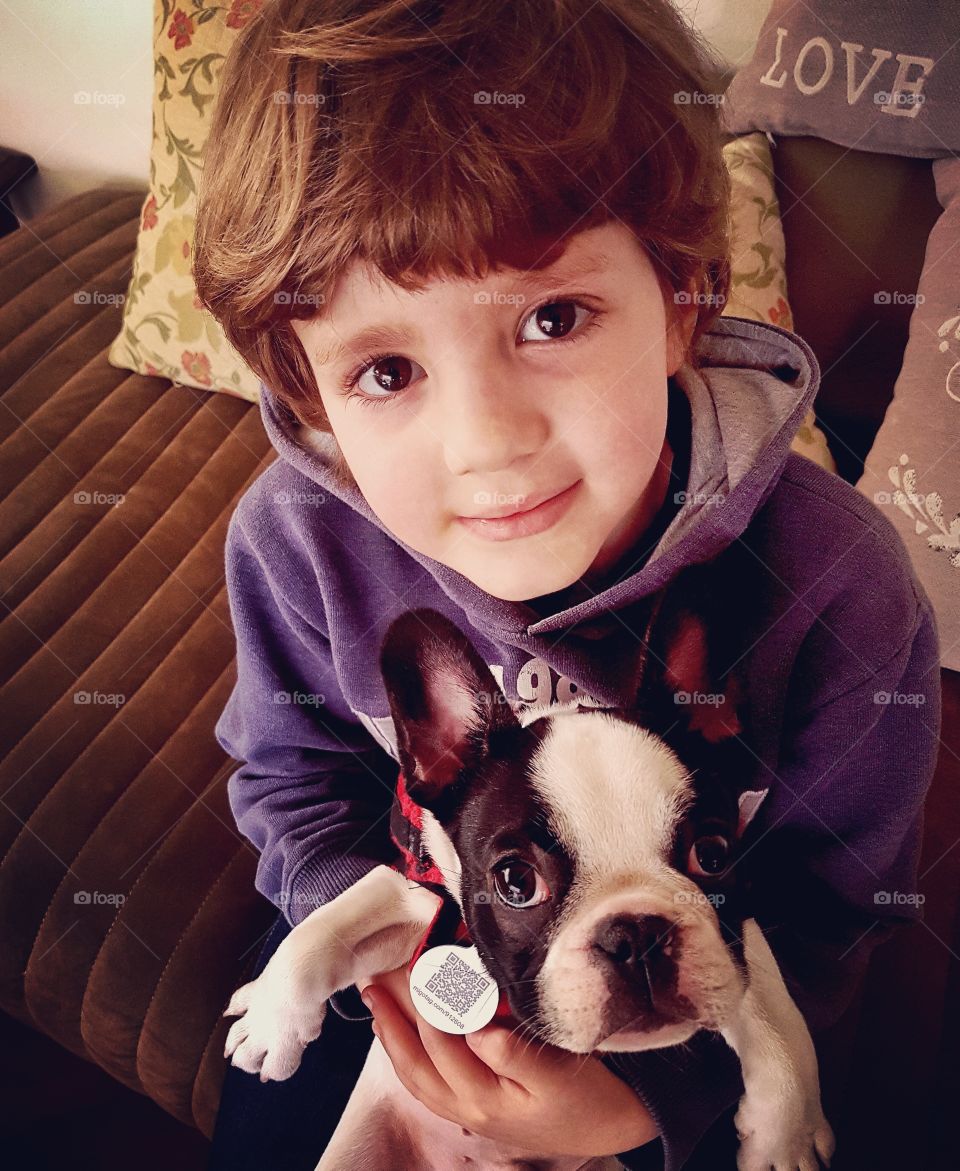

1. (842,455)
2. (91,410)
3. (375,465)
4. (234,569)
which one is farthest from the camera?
(91,410)

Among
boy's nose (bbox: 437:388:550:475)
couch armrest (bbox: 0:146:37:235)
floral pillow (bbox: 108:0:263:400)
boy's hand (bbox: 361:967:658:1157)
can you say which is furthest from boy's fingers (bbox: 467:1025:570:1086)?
couch armrest (bbox: 0:146:37:235)

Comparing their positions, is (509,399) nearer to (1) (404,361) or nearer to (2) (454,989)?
(1) (404,361)

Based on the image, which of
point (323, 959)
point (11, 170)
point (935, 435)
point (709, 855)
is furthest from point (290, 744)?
point (11, 170)

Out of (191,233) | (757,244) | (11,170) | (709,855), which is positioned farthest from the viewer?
(11,170)

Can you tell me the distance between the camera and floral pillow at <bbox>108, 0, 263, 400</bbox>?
114 centimetres

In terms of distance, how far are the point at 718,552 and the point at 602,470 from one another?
156 mm

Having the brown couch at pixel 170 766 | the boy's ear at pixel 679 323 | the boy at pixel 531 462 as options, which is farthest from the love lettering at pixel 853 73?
the boy's ear at pixel 679 323

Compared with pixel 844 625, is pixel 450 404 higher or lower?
higher

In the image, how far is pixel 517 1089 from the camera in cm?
63

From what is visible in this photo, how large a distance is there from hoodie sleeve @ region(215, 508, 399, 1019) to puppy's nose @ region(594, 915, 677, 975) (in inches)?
12.2

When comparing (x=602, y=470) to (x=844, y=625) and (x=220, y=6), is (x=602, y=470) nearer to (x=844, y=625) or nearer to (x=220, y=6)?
(x=844, y=625)

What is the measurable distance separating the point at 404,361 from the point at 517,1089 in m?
0.59

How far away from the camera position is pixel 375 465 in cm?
57

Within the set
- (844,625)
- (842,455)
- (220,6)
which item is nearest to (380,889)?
(844,625)
